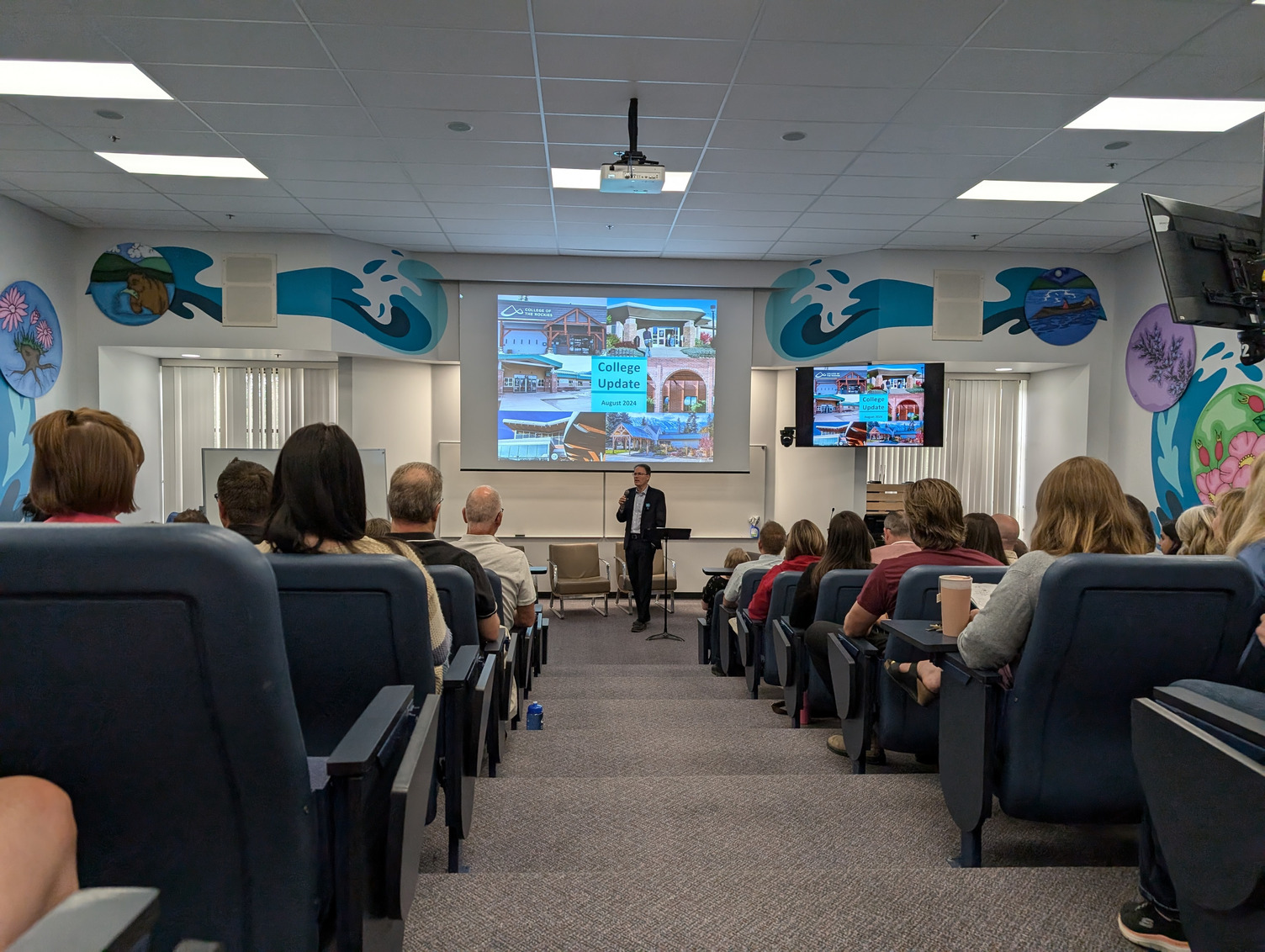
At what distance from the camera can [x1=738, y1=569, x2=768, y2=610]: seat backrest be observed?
4.66m

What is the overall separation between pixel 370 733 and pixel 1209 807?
4.82ft

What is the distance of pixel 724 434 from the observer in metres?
8.27

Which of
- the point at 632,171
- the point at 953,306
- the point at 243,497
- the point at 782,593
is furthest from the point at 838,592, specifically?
the point at 953,306

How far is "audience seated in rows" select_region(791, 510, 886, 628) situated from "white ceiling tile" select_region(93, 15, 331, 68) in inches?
140

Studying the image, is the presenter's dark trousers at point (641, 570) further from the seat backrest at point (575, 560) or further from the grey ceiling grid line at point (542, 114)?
the grey ceiling grid line at point (542, 114)

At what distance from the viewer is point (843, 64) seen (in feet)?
13.4

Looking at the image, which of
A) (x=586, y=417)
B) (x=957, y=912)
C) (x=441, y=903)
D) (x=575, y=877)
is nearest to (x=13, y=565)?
(x=441, y=903)

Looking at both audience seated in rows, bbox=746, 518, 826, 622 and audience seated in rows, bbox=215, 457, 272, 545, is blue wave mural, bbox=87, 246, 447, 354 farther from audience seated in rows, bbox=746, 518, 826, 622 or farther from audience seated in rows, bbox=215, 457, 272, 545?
audience seated in rows, bbox=746, 518, 826, 622

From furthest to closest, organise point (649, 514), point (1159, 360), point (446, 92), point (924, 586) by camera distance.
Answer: point (649, 514)
point (1159, 360)
point (446, 92)
point (924, 586)

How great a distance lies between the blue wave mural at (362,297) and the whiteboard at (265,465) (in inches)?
50.3

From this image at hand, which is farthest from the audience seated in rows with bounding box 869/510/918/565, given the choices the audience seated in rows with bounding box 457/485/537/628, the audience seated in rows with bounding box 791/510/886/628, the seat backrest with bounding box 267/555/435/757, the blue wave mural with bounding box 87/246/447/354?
the blue wave mural with bounding box 87/246/447/354

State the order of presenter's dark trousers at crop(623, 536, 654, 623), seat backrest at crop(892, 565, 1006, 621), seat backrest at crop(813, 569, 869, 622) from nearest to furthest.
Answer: seat backrest at crop(892, 565, 1006, 621) → seat backrest at crop(813, 569, 869, 622) → presenter's dark trousers at crop(623, 536, 654, 623)

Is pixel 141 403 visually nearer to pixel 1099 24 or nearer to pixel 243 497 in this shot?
pixel 243 497

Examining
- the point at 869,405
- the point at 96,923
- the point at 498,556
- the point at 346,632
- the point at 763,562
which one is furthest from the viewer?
the point at 869,405
